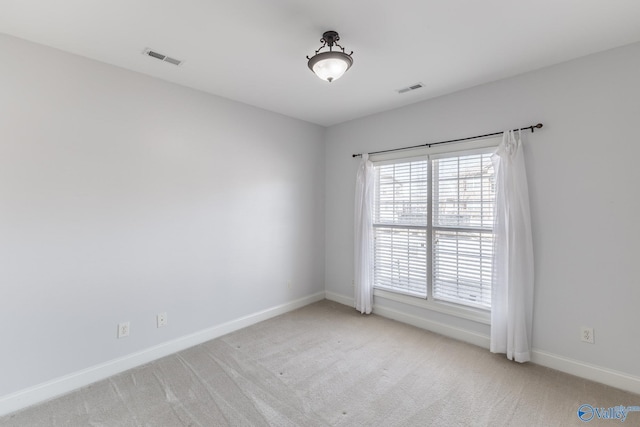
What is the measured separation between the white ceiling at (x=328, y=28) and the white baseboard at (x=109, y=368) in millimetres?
2469

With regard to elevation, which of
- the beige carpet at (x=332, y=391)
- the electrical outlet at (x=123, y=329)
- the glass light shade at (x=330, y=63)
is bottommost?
the beige carpet at (x=332, y=391)

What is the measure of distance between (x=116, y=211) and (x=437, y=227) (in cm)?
328

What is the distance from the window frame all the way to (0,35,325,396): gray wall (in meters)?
1.52

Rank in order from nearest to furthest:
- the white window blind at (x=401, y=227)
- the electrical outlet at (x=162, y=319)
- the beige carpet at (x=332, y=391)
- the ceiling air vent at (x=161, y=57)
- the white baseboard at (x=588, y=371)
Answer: the beige carpet at (x=332, y=391) < the white baseboard at (x=588, y=371) < the ceiling air vent at (x=161, y=57) < the electrical outlet at (x=162, y=319) < the white window blind at (x=401, y=227)

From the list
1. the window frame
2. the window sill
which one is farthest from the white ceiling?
the window sill

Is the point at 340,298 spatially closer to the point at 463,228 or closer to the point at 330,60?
the point at 463,228

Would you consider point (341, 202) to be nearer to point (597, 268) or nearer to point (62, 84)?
point (597, 268)

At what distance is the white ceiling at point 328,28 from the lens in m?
1.86

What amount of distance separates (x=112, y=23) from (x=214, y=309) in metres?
2.72

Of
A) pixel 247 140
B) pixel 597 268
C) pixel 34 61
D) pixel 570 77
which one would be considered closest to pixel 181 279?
pixel 247 140

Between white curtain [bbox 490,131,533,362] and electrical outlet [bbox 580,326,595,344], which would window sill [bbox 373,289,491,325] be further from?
electrical outlet [bbox 580,326,595,344]

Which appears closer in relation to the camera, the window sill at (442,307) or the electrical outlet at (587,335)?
the electrical outlet at (587,335)

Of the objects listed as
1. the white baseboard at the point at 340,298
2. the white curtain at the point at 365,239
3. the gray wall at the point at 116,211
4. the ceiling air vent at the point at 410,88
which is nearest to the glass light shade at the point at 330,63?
the ceiling air vent at the point at 410,88

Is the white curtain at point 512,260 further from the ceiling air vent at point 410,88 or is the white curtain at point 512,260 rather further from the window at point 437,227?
the ceiling air vent at point 410,88
